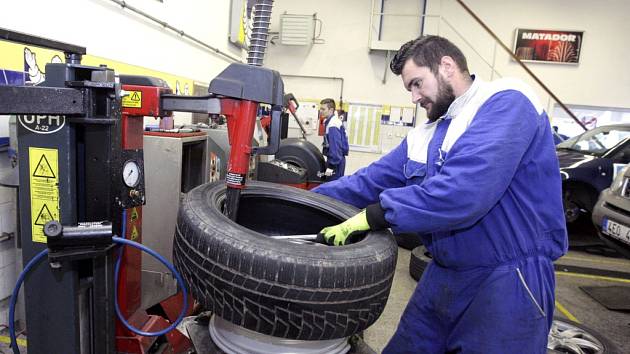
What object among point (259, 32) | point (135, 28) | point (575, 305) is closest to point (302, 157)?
point (135, 28)

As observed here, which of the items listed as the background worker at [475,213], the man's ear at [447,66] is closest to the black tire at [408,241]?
the background worker at [475,213]

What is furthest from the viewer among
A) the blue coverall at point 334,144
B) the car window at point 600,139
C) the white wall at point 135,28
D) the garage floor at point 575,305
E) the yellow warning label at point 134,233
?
the blue coverall at point 334,144

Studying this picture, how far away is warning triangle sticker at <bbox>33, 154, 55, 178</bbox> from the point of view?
0.98 metres

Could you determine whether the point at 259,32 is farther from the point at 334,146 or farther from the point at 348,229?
the point at 334,146

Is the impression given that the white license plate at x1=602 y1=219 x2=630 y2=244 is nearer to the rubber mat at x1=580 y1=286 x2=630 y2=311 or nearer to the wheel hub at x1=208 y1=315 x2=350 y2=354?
the rubber mat at x1=580 y1=286 x2=630 y2=311

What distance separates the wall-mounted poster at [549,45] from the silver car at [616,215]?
416 cm

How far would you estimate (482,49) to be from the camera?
683cm

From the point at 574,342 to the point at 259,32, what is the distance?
2467 millimetres

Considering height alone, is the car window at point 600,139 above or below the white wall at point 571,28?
below

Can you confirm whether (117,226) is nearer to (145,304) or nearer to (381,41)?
(145,304)

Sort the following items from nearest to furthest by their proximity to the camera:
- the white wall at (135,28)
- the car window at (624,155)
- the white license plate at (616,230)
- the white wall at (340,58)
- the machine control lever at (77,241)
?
the machine control lever at (77,241) < the white wall at (135,28) < the white license plate at (616,230) < the car window at (624,155) < the white wall at (340,58)

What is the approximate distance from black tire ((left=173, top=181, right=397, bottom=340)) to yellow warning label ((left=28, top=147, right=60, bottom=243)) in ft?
1.05

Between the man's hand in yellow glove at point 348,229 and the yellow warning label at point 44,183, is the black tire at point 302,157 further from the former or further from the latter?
the yellow warning label at point 44,183

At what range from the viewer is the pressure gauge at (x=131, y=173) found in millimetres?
1082
